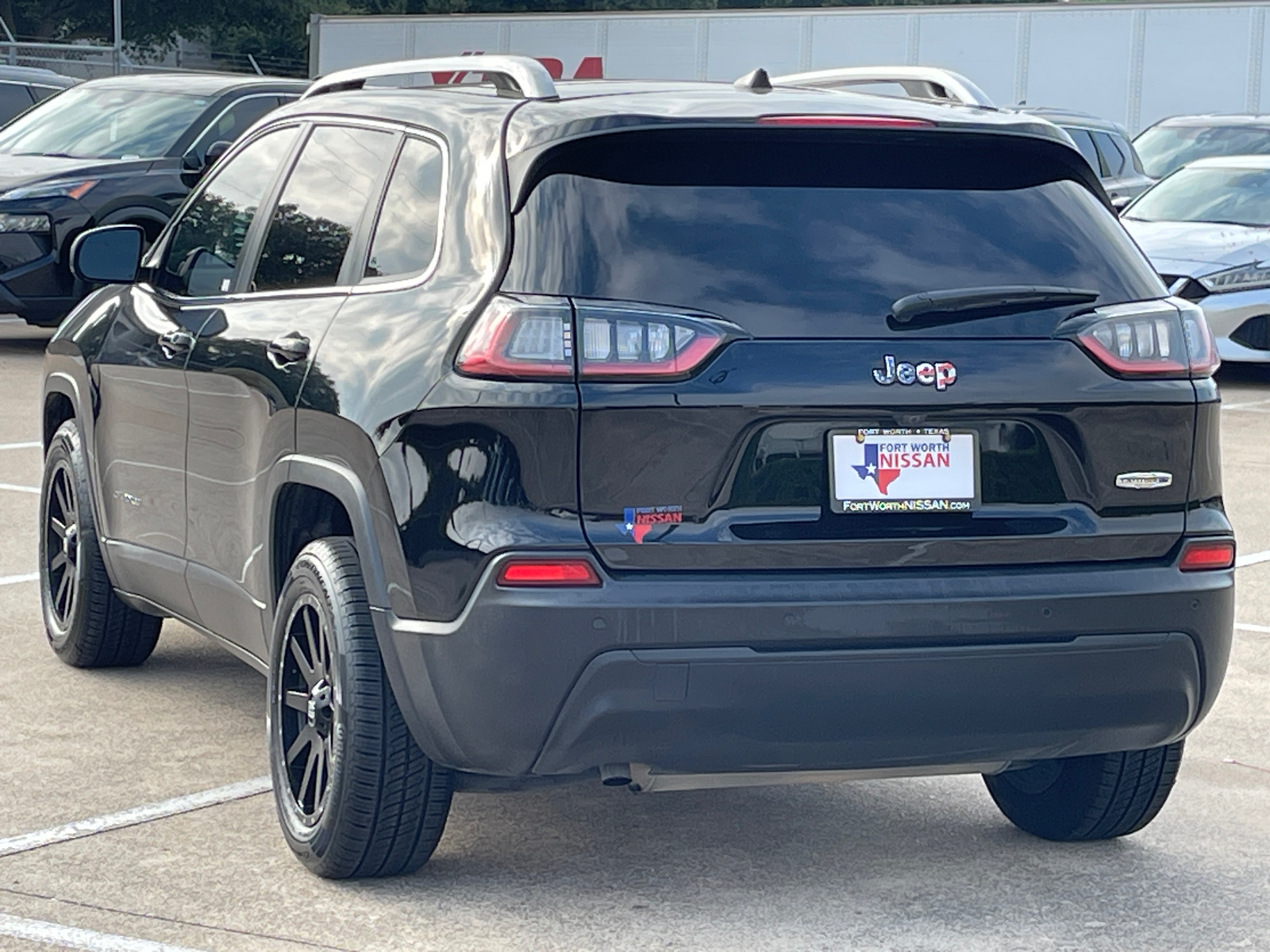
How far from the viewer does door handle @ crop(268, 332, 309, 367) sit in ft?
15.2

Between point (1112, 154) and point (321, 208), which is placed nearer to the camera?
point (321, 208)

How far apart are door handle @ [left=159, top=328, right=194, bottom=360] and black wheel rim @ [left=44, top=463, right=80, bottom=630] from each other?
2.98 ft

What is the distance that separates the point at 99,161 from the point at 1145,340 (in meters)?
11.9

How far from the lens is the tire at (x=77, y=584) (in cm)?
618

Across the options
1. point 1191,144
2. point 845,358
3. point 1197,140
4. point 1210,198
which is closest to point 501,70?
point 845,358

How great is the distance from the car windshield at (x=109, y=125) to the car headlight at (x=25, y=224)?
2.78 feet

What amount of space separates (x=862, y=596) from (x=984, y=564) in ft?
0.91

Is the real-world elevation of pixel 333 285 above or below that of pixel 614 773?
above

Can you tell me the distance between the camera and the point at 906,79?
5.53m

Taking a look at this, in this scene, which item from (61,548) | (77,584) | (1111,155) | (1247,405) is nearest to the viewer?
(77,584)

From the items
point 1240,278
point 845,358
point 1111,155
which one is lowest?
point 1240,278

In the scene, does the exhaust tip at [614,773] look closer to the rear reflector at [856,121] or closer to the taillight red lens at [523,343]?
the taillight red lens at [523,343]

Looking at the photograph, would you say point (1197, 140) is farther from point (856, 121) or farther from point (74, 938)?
point (74, 938)

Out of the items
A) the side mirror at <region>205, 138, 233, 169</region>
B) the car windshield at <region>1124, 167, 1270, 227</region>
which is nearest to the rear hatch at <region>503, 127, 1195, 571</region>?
the side mirror at <region>205, 138, 233, 169</region>
